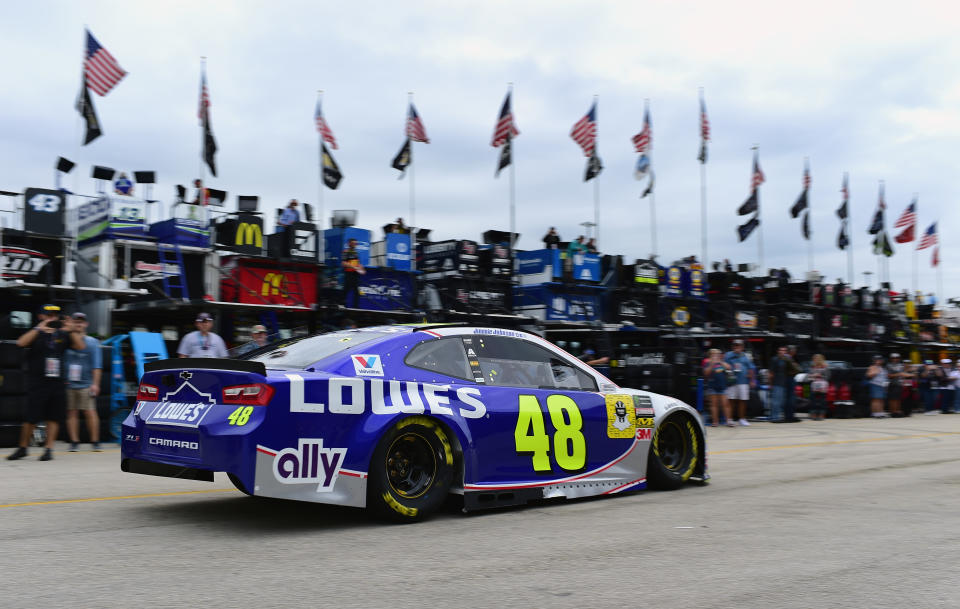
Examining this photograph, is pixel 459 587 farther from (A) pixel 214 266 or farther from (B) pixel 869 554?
(A) pixel 214 266

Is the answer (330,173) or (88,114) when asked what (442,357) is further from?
(330,173)

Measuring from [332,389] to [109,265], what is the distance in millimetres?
14398

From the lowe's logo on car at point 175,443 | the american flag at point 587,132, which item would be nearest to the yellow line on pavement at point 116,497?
the lowe's logo on car at point 175,443

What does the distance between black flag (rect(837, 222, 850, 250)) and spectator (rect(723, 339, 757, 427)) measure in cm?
2712

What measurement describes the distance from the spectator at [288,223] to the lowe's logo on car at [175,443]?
616 inches

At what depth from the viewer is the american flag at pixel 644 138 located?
3300cm

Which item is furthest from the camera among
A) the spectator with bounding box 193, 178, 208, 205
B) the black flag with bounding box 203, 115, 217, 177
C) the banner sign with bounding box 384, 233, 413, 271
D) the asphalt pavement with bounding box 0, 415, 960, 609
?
the banner sign with bounding box 384, 233, 413, 271

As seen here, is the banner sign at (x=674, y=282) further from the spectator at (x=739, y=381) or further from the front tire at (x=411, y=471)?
the front tire at (x=411, y=471)

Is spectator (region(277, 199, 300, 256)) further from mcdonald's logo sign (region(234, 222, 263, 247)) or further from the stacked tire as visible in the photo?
the stacked tire

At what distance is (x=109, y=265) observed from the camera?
741 inches

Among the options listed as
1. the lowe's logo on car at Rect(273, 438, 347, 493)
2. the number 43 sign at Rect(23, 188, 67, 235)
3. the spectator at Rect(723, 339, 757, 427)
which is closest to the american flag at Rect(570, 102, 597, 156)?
the spectator at Rect(723, 339, 757, 427)

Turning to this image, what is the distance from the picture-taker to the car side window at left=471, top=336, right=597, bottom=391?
23.9 feet

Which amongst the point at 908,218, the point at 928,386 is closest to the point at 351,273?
the point at 928,386

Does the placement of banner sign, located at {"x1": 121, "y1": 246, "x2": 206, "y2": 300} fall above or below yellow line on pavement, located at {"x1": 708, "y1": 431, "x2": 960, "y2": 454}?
above
